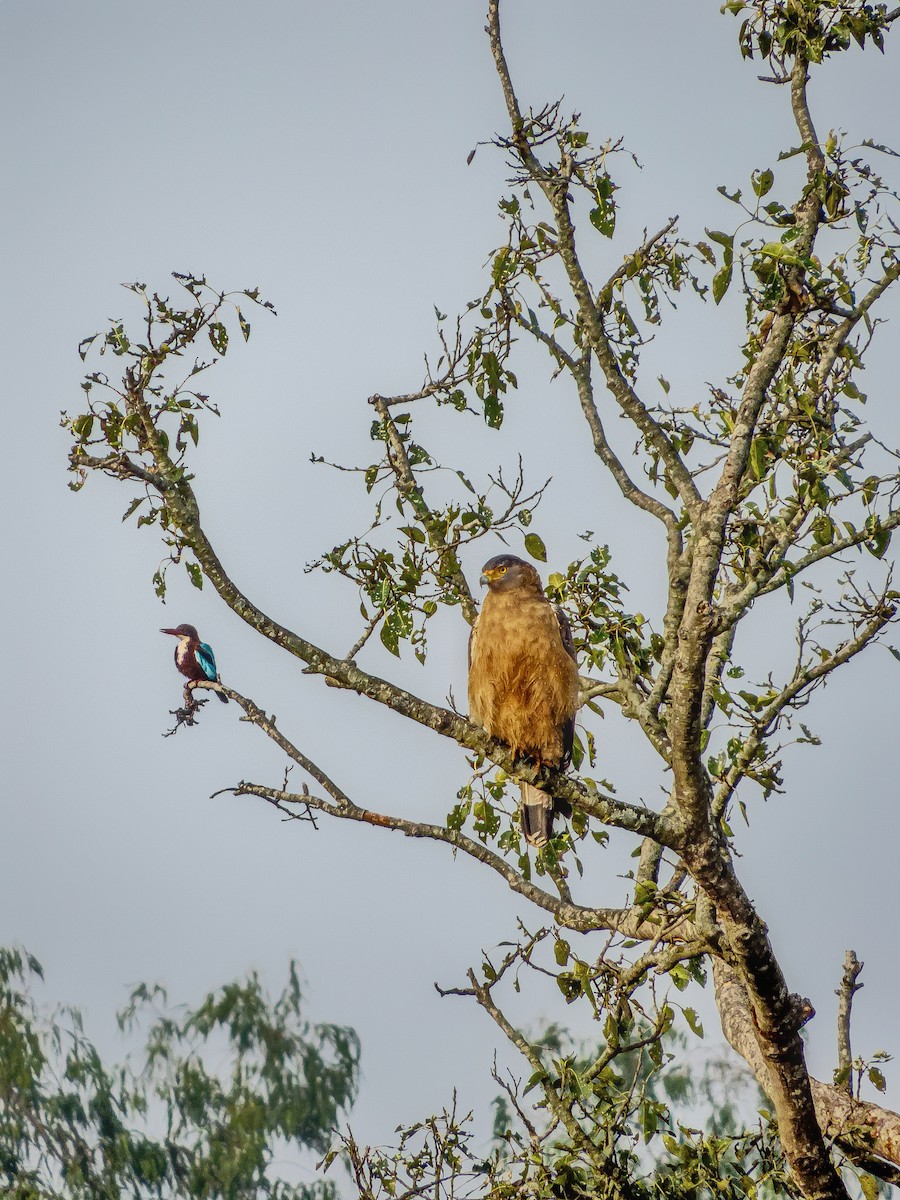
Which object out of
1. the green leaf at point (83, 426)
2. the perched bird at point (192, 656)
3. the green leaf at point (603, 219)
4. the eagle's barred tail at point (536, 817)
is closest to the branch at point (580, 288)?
the green leaf at point (603, 219)

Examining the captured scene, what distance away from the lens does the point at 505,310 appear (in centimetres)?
525

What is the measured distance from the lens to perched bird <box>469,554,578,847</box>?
18.0 feet

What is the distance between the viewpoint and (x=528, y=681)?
557 cm

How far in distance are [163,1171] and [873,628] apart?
10224 mm

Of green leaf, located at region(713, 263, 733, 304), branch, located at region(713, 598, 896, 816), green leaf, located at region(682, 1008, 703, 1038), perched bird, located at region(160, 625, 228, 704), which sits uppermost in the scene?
perched bird, located at region(160, 625, 228, 704)

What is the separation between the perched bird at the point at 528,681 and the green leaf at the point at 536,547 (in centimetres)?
76

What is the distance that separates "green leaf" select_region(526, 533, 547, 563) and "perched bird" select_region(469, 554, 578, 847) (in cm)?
76

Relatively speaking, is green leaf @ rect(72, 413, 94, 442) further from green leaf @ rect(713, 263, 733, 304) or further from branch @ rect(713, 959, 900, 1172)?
branch @ rect(713, 959, 900, 1172)

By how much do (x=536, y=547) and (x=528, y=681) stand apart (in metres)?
1.14

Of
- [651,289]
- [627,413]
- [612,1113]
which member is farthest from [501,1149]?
[651,289]

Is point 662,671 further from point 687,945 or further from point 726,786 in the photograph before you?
point 687,945

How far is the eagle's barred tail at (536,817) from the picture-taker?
557 cm

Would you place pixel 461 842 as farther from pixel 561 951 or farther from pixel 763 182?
pixel 763 182

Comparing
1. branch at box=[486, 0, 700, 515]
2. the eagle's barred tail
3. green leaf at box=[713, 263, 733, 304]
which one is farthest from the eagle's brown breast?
green leaf at box=[713, 263, 733, 304]
